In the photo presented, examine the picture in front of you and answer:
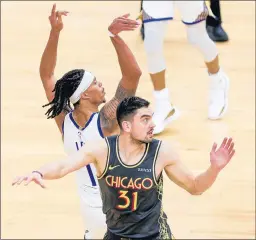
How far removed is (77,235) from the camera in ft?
20.1

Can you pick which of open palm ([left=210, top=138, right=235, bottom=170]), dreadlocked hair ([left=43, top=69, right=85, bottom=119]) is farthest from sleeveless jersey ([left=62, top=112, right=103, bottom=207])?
open palm ([left=210, top=138, right=235, bottom=170])

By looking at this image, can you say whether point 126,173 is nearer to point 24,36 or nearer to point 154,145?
point 154,145

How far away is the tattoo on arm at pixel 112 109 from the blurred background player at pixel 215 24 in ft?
16.2

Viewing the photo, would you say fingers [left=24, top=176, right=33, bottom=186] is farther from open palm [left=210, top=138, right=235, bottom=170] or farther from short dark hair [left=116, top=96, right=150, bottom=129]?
open palm [left=210, top=138, right=235, bottom=170]

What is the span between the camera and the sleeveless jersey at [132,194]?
154 inches

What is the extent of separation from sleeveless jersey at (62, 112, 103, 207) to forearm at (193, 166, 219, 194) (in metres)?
0.67

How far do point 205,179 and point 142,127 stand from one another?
0.34 meters

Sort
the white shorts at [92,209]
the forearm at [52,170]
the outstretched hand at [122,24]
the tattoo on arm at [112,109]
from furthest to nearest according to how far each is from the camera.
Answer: the white shorts at [92,209] → the tattoo on arm at [112,109] → the outstretched hand at [122,24] → the forearm at [52,170]

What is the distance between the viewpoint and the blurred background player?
9.20 metres

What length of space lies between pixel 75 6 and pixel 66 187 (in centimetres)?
420

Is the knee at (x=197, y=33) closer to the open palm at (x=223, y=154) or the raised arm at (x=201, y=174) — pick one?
the raised arm at (x=201, y=174)

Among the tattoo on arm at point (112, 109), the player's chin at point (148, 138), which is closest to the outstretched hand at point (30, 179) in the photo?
the player's chin at point (148, 138)

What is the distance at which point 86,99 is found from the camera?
14.2 ft

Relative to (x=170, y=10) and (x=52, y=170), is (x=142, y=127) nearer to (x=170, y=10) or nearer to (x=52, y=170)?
(x=52, y=170)
